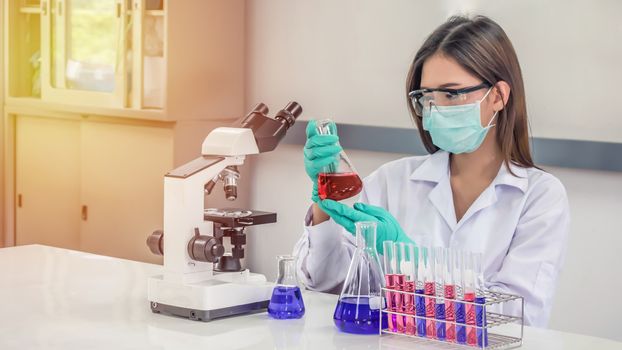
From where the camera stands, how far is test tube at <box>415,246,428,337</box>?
1709mm

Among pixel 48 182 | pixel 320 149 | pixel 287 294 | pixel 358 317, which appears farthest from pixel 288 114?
pixel 48 182

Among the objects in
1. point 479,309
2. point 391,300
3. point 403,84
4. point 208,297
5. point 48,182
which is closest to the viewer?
point 479,309

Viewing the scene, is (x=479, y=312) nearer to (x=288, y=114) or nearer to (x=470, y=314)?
(x=470, y=314)

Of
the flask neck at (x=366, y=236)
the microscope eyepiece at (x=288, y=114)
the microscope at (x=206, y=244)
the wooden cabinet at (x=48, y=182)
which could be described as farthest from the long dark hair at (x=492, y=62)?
the wooden cabinet at (x=48, y=182)

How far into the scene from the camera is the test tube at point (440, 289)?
1.69 meters

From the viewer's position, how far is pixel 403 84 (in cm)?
390

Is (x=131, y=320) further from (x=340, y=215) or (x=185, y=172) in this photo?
(x=340, y=215)

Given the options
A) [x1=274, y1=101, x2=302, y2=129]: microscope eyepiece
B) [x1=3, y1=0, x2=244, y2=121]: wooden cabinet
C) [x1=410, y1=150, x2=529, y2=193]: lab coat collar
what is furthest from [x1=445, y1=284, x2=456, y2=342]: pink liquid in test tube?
[x1=3, y1=0, x2=244, y2=121]: wooden cabinet

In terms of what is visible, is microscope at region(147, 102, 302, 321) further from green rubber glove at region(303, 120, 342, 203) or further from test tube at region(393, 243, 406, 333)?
test tube at region(393, 243, 406, 333)

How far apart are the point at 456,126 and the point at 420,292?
0.73 metres

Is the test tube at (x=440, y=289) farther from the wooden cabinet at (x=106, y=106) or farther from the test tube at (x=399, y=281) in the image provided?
the wooden cabinet at (x=106, y=106)

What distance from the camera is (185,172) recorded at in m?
1.97

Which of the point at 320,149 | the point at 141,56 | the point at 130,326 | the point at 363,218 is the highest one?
the point at 141,56

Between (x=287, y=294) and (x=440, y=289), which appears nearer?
(x=440, y=289)
